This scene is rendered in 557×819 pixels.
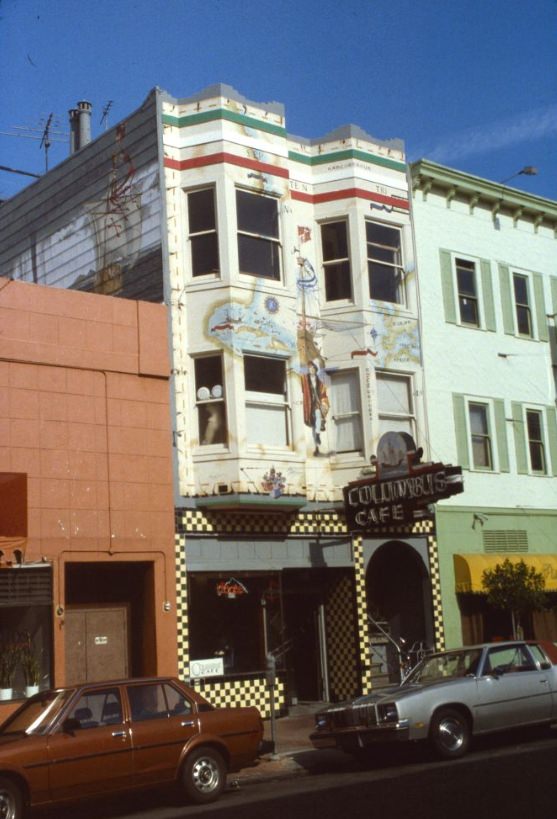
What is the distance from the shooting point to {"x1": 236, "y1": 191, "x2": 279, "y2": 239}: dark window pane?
21078 millimetres

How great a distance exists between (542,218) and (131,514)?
14252mm

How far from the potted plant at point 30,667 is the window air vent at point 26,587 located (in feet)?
2.28

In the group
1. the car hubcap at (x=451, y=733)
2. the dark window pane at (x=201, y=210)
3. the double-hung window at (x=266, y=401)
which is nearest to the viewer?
the car hubcap at (x=451, y=733)

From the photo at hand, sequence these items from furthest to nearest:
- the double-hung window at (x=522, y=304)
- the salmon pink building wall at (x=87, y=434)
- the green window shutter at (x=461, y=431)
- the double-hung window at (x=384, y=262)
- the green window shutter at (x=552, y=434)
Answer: the double-hung window at (x=522, y=304)
the green window shutter at (x=552, y=434)
the green window shutter at (x=461, y=431)
the double-hung window at (x=384, y=262)
the salmon pink building wall at (x=87, y=434)

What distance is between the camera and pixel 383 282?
23.1m

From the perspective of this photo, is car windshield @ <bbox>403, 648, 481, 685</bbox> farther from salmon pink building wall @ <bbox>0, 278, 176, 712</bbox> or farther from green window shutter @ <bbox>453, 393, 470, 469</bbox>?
green window shutter @ <bbox>453, 393, 470, 469</bbox>

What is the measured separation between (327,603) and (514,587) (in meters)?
3.89

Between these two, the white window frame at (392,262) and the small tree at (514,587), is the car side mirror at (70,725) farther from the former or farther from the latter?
the white window frame at (392,262)

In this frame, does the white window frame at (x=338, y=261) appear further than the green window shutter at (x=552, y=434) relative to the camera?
No

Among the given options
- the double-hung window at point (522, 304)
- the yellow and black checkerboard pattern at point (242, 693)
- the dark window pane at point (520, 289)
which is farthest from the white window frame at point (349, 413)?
the dark window pane at point (520, 289)

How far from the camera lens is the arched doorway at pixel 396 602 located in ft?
75.2

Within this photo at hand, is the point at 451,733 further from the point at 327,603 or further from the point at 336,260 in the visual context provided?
the point at 336,260

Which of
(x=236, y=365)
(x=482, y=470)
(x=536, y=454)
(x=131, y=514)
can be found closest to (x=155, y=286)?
(x=236, y=365)

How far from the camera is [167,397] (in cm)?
1973
